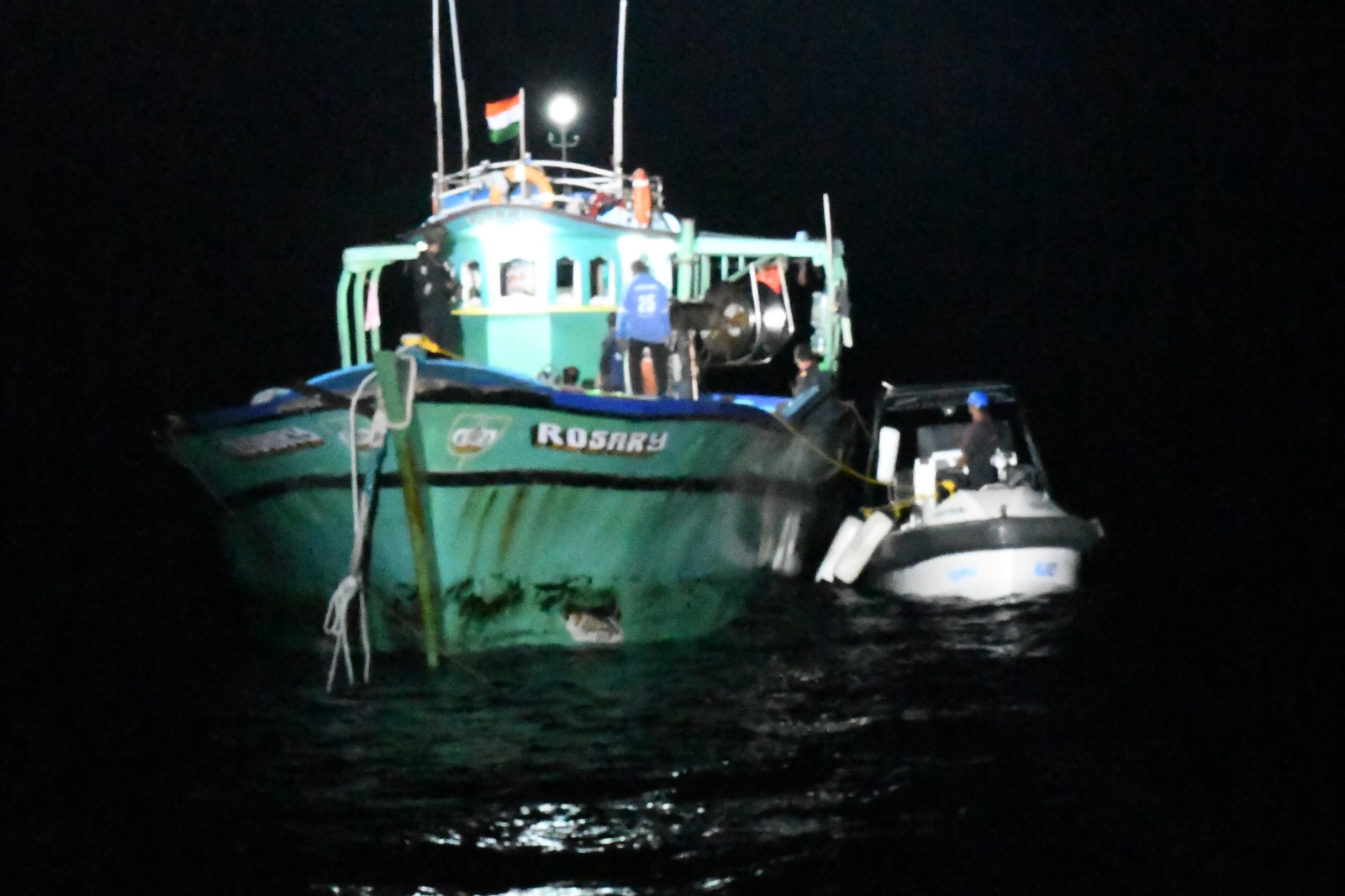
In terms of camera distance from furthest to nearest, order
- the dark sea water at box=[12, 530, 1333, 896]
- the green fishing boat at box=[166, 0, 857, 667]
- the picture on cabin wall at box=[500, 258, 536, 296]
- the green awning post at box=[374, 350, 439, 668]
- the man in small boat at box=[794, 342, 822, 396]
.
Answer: the man in small boat at box=[794, 342, 822, 396]
the picture on cabin wall at box=[500, 258, 536, 296]
the green fishing boat at box=[166, 0, 857, 667]
the green awning post at box=[374, 350, 439, 668]
the dark sea water at box=[12, 530, 1333, 896]

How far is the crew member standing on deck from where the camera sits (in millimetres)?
12852

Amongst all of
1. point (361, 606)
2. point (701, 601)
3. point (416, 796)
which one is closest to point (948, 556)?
point (701, 601)

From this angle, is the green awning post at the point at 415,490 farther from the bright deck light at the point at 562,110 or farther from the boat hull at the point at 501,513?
the bright deck light at the point at 562,110

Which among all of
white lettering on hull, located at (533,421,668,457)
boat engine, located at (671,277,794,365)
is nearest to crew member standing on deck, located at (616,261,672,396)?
boat engine, located at (671,277,794,365)

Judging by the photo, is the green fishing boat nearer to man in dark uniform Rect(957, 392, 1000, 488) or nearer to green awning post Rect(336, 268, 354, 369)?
green awning post Rect(336, 268, 354, 369)

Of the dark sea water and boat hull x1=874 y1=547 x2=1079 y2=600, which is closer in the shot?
the dark sea water

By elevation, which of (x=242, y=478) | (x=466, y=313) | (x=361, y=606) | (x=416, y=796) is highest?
(x=466, y=313)

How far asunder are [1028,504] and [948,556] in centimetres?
76

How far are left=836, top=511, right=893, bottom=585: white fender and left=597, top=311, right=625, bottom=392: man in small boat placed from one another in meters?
2.80

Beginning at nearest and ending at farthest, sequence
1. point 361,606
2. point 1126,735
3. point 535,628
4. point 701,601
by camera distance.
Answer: point 1126,735 < point 361,606 < point 535,628 < point 701,601

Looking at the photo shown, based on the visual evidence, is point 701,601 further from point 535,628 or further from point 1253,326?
point 1253,326

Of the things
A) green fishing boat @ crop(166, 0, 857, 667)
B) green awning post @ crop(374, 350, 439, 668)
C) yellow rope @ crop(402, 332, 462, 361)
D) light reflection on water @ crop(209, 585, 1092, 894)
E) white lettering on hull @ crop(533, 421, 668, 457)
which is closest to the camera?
light reflection on water @ crop(209, 585, 1092, 894)

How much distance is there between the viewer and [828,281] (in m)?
16.0

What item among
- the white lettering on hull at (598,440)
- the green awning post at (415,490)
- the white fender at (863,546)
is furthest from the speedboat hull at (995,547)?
the green awning post at (415,490)
